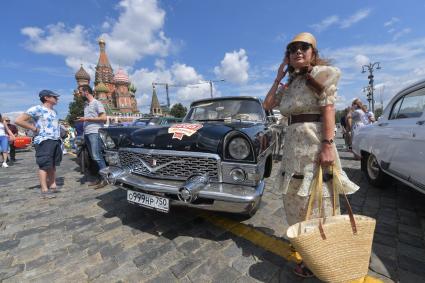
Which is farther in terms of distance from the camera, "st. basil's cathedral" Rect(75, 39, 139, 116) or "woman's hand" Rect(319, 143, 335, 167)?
"st. basil's cathedral" Rect(75, 39, 139, 116)

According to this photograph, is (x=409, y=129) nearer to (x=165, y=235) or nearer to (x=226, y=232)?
(x=226, y=232)

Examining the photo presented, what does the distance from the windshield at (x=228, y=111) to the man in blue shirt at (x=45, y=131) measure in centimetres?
217

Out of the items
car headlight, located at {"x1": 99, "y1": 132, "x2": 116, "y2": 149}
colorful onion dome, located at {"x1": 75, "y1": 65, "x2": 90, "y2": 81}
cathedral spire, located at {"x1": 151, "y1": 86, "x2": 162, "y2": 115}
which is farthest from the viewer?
cathedral spire, located at {"x1": 151, "y1": 86, "x2": 162, "y2": 115}

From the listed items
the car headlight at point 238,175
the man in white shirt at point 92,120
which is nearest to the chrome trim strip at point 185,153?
the car headlight at point 238,175

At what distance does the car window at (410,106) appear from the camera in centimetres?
266

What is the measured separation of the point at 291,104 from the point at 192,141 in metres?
1.06

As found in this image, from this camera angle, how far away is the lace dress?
61.3 inches

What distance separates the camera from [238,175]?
7.25ft

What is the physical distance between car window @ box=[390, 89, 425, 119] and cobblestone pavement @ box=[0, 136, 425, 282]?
1176mm

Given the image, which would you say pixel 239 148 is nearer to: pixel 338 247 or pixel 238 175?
pixel 238 175

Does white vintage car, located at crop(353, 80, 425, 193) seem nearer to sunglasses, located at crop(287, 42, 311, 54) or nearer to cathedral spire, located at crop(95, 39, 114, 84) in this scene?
sunglasses, located at crop(287, 42, 311, 54)

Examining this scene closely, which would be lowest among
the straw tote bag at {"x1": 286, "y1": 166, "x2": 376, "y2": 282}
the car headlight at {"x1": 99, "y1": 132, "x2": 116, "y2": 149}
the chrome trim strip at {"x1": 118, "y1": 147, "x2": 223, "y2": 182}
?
the straw tote bag at {"x1": 286, "y1": 166, "x2": 376, "y2": 282}

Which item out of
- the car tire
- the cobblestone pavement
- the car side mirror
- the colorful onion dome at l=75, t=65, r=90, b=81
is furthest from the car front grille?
the colorful onion dome at l=75, t=65, r=90, b=81

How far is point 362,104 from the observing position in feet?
19.8
